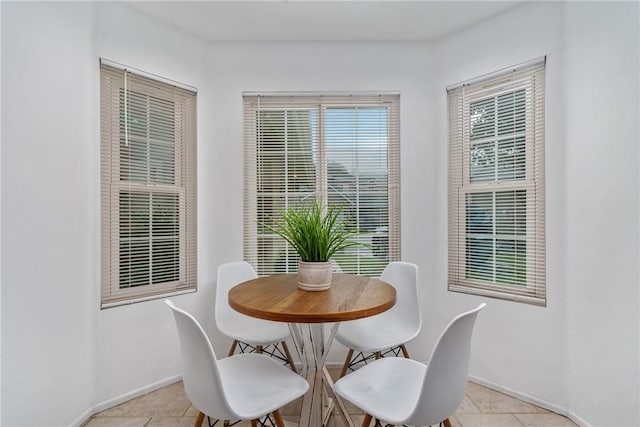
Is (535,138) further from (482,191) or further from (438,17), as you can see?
(438,17)

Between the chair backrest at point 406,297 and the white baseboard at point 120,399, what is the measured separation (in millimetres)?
1762

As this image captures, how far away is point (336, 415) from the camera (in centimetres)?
195

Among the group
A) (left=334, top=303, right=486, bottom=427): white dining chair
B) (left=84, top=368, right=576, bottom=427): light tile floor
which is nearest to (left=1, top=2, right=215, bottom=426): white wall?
(left=84, top=368, right=576, bottom=427): light tile floor

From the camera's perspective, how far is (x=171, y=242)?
2.49 meters

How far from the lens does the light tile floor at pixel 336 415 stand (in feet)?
6.31

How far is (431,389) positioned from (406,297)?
1089 millimetres

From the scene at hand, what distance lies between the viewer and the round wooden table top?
131 cm

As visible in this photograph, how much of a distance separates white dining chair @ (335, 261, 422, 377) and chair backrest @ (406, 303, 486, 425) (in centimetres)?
72

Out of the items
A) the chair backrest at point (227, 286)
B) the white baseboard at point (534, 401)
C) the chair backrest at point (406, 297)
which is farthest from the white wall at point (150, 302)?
the white baseboard at point (534, 401)

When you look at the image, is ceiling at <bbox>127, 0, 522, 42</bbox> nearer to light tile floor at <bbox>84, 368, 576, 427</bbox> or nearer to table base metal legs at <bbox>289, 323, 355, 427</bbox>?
table base metal legs at <bbox>289, 323, 355, 427</bbox>
